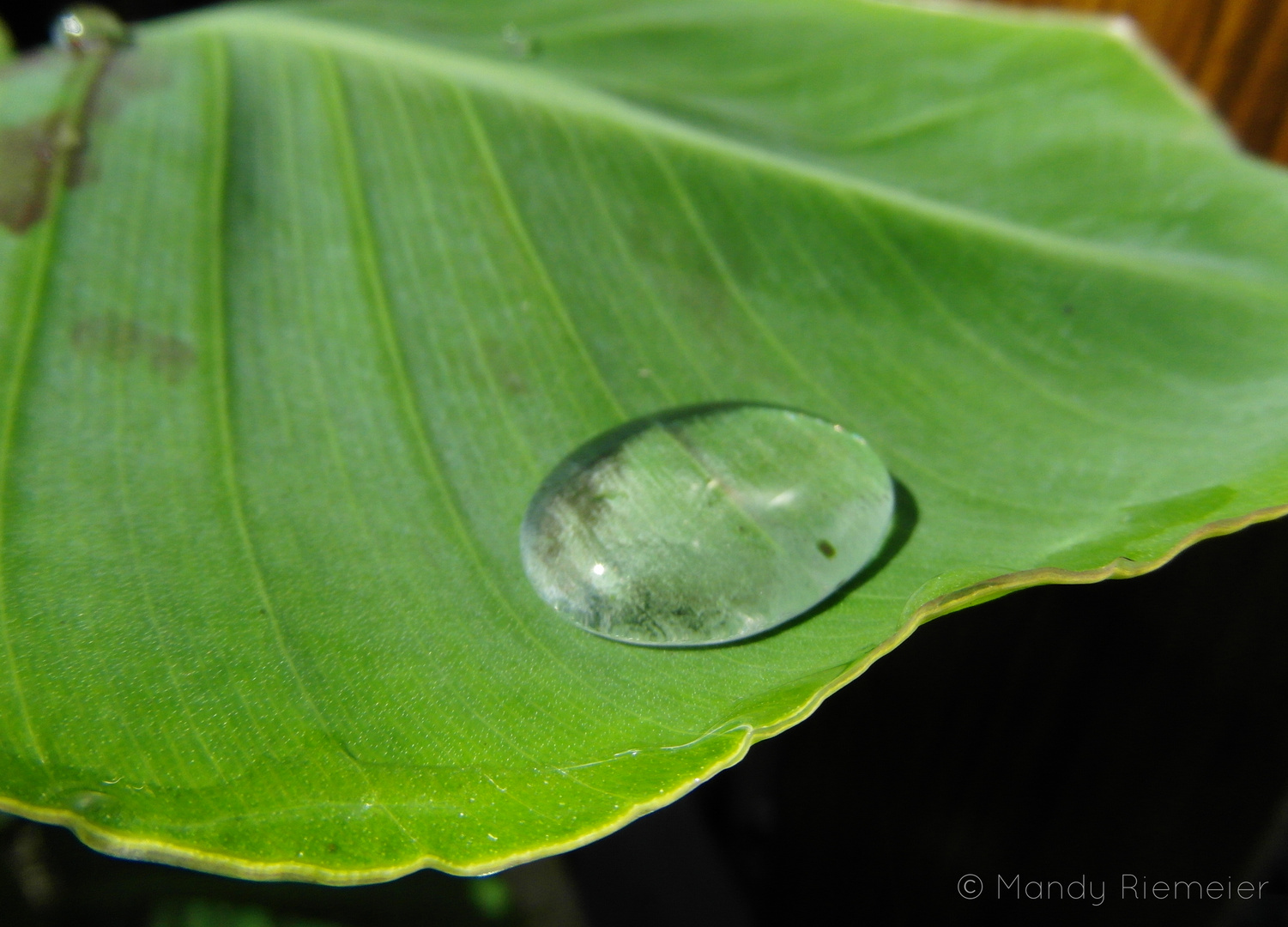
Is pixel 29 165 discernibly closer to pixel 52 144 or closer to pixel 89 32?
pixel 52 144

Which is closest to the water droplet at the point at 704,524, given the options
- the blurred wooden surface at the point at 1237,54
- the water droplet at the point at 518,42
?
the water droplet at the point at 518,42

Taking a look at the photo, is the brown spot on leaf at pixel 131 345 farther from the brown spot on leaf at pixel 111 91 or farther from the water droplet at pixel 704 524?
the water droplet at pixel 704 524

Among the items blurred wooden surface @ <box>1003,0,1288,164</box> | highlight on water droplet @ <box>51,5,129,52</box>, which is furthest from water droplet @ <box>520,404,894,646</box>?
blurred wooden surface @ <box>1003,0,1288,164</box>

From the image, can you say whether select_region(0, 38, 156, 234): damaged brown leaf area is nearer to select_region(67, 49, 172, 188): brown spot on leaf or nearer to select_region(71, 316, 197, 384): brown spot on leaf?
select_region(67, 49, 172, 188): brown spot on leaf

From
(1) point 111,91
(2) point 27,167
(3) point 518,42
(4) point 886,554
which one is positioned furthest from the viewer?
(3) point 518,42

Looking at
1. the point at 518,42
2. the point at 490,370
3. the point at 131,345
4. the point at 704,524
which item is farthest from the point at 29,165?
the point at 704,524

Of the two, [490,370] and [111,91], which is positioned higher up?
[111,91]
